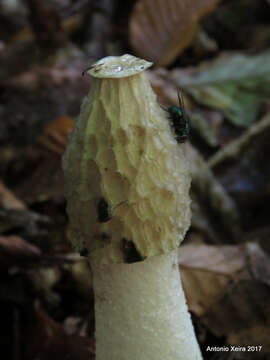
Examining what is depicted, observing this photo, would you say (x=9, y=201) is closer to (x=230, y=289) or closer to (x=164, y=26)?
(x=230, y=289)

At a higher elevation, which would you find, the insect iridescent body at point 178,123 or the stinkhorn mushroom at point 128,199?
the insect iridescent body at point 178,123

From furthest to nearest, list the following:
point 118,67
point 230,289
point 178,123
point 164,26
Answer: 1. point 164,26
2. point 230,289
3. point 178,123
4. point 118,67

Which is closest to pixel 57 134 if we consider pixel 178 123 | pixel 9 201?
pixel 9 201

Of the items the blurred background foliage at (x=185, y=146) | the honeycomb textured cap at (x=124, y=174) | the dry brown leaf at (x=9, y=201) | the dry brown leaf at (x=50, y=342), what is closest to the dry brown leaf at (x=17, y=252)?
the blurred background foliage at (x=185, y=146)

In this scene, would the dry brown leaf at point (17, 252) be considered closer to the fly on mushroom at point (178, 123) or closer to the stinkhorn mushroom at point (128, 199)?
the stinkhorn mushroom at point (128, 199)

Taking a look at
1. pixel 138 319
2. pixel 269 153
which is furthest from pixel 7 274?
pixel 269 153
